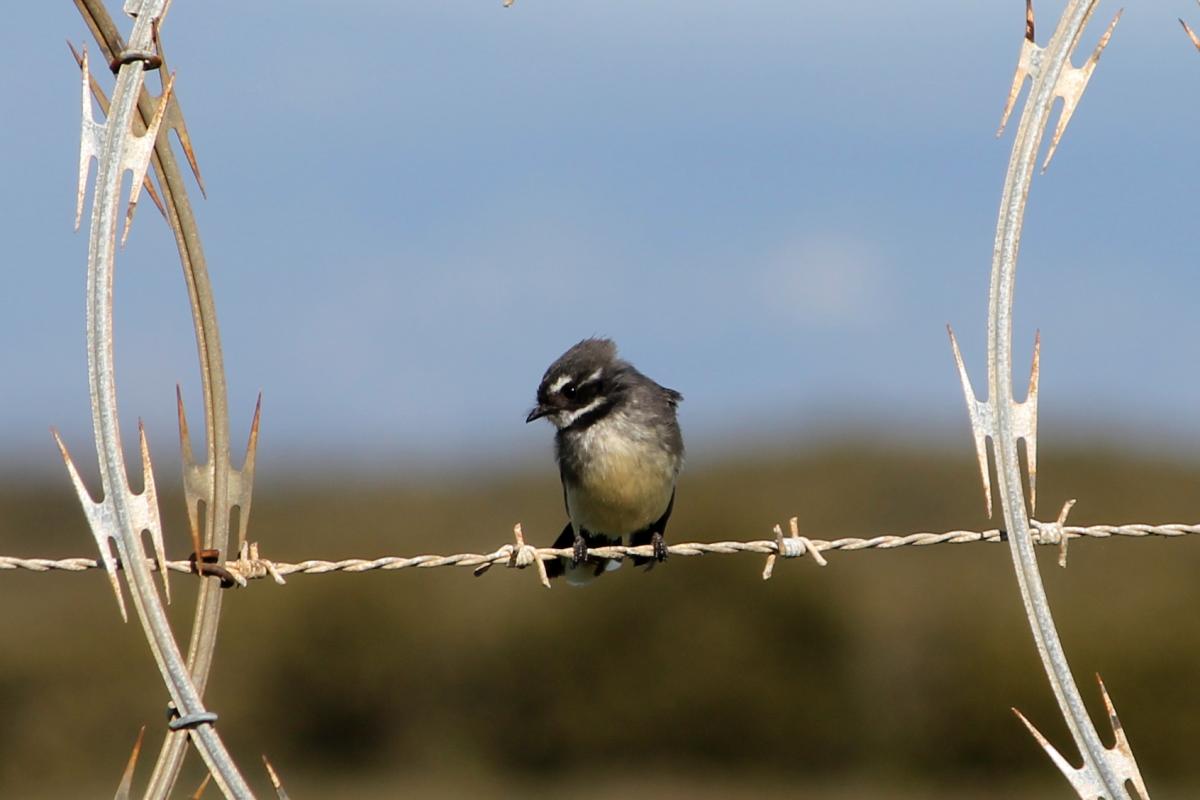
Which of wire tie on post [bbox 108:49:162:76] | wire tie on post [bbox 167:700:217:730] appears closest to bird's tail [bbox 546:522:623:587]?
wire tie on post [bbox 167:700:217:730]

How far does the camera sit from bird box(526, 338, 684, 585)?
8695 millimetres

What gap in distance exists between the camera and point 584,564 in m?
8.51

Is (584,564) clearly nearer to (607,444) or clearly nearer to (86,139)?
(607,444)

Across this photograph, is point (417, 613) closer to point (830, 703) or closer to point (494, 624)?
point (494, 624)

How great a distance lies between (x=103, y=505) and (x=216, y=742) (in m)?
0.68

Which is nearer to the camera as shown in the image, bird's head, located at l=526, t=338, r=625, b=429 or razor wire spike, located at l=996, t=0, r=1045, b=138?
razor wire spike, located at l=996, t=0, r=1045, b=138

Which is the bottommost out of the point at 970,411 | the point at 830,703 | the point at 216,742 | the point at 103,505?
the point at 216,742

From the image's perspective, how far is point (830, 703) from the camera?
70.5ft

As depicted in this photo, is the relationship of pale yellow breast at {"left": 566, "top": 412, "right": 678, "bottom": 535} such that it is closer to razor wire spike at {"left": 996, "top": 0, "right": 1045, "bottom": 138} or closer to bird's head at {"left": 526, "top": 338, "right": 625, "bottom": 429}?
bird's head at {"left": 526, "top": 338, "right": 625, "bottom": 429}

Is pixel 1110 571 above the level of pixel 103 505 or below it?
above

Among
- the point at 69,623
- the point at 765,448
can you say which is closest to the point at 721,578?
the point at 765,448

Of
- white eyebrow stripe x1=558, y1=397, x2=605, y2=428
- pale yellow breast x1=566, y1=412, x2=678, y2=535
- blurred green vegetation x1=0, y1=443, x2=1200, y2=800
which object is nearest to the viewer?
pale yellow breast x1=566, y1=412, x2=678, y2=535

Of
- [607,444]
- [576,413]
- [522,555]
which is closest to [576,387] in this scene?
[576,413]

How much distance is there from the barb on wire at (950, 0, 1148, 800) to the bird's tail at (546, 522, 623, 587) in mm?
3995
